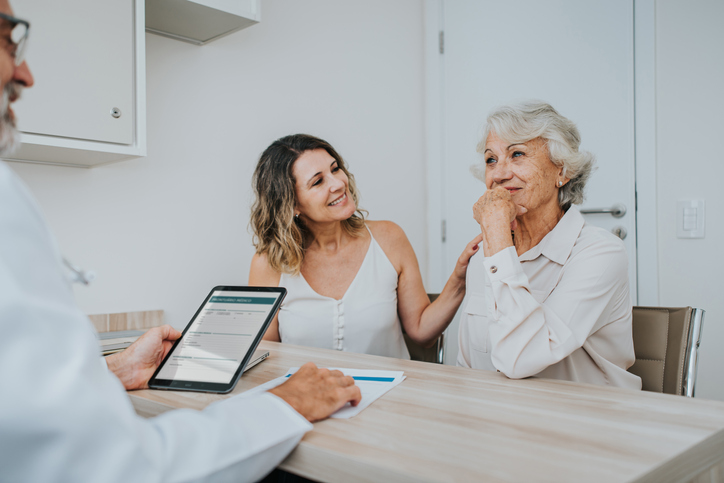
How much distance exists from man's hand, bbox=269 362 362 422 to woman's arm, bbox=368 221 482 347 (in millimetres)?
930

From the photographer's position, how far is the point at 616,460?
627 millimetres

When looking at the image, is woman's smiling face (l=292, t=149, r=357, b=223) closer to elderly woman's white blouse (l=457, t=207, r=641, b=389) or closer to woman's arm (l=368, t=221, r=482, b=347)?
woman's arm (l=368, t=221, r=482, b=347)

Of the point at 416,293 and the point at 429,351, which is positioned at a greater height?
the point at 416,293

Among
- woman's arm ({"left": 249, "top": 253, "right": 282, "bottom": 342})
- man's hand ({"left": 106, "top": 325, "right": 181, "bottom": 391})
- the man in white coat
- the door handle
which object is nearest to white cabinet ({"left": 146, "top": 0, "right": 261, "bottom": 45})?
woman's arm ({"left": 249, "top": 253, "right": 282, "bottom": 342})

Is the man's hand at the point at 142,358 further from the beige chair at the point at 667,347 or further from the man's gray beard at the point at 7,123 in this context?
the beige chair at the point at 667,347

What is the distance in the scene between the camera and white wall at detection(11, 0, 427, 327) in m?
1.97

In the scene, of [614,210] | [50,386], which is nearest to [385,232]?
[614,210]

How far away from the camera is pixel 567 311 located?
1229 millimetres

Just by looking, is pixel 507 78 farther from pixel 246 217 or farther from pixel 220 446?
pixel 220 446

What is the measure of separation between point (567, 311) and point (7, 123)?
3.64ft

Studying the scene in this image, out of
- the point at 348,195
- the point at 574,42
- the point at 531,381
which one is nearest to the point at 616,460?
the point at 531,381

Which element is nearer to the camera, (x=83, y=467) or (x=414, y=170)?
(x=83, y=467)

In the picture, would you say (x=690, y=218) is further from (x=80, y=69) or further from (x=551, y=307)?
Answer: (x=80, y=69)

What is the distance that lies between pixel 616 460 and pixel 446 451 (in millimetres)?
195
